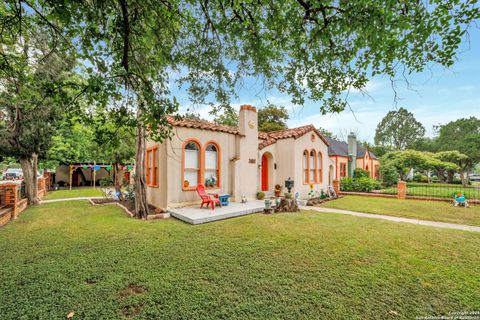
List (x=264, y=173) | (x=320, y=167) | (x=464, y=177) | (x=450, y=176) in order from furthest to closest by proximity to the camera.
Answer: (x=450, y=176), (x=464, y=177), (x=320, y=167), (x=264, y=173)

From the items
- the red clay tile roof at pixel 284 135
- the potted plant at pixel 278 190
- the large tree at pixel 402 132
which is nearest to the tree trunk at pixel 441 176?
the large tree at pixel 402 132

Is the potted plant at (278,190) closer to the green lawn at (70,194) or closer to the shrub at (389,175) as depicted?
the green lawn at (70,194)

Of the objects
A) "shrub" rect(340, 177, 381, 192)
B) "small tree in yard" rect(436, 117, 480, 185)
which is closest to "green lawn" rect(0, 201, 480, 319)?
"shrub" rect(340, 177, 381, 192)

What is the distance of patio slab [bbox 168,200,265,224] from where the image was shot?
315 inches

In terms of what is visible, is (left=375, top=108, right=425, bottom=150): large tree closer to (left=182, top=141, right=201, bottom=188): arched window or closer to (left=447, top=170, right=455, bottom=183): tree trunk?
(left=447, top=170, right=455, bottom=183): tree trunk

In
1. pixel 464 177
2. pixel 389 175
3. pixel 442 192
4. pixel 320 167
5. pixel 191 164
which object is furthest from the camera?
pixel 464 177

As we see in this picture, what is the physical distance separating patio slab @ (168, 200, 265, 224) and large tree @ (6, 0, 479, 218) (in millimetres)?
4608

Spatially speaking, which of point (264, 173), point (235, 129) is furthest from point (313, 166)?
point (235, 129)

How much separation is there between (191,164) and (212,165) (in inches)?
46.5

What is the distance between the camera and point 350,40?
422 centimetres

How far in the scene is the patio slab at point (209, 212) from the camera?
800 cm

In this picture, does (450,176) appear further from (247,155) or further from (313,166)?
(247,155)

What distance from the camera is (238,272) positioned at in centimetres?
415

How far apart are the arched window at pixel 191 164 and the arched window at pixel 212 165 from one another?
506mm
